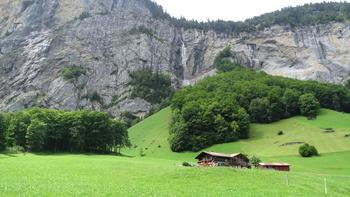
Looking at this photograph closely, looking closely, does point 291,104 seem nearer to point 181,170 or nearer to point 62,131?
point 62,131

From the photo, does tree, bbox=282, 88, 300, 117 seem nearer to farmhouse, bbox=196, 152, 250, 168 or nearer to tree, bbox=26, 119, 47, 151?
farmhouse, bbox=196, 152, 250, 168

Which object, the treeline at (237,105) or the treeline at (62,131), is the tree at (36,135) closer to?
the treeline at (62,131)

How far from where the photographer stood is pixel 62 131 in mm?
117312

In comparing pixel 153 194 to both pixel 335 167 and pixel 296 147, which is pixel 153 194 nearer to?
pixel 335 167

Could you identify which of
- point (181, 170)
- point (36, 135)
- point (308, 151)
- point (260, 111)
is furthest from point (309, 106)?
point (181, 170)

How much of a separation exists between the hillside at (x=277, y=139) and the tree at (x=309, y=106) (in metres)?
2.76

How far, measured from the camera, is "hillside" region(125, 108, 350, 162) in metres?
110

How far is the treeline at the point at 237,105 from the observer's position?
136625 millimetres

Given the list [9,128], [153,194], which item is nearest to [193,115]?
[9,128]

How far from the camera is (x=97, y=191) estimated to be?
1276 inches

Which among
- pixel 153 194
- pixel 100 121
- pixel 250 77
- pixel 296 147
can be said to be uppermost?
pixel 250 77

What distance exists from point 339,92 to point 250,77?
4005 cm

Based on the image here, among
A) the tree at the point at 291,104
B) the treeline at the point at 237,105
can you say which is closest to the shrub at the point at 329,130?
the treeline at the point at 237,105

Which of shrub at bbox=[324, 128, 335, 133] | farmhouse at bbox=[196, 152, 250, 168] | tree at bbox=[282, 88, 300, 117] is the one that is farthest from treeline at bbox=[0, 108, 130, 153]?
tree at bbox=[282, 88, 300, 117]
